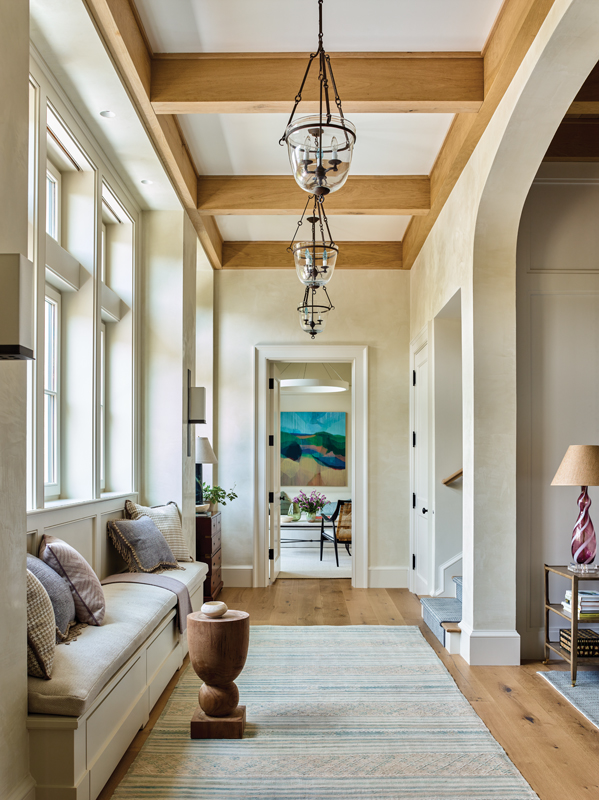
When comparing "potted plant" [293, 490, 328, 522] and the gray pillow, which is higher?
the gray pillow

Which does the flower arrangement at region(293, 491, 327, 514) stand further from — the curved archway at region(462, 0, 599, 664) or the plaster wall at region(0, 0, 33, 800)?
the plaster wall at region(0, 0, 33, 800)

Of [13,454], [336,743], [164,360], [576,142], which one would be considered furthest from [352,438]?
[13,454]

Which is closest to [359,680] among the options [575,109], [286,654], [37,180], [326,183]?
[286,654]

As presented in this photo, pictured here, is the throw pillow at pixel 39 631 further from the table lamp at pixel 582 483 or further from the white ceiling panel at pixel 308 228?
the white ceiling panel at pixel 308 228

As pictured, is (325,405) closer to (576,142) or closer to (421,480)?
(421,480)

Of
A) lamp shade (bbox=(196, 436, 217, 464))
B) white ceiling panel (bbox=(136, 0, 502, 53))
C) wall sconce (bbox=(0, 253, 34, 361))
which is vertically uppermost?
white ceiling panel (bbox=(136, 0, 502, 53))

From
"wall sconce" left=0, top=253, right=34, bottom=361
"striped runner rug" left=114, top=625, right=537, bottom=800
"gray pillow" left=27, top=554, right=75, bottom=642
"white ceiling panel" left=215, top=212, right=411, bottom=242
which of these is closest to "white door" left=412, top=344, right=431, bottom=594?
"white ceiling panel" left=215, top=212, right=411, bottom=242

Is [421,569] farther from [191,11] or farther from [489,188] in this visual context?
[191,11]

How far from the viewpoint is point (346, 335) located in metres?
6.26

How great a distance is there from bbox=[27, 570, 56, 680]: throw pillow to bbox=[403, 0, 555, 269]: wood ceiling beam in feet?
9.62

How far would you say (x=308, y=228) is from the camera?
5.87 metres

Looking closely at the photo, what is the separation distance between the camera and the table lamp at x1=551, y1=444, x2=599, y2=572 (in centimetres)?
344

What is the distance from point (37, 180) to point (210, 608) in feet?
6.96

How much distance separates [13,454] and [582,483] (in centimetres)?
281
